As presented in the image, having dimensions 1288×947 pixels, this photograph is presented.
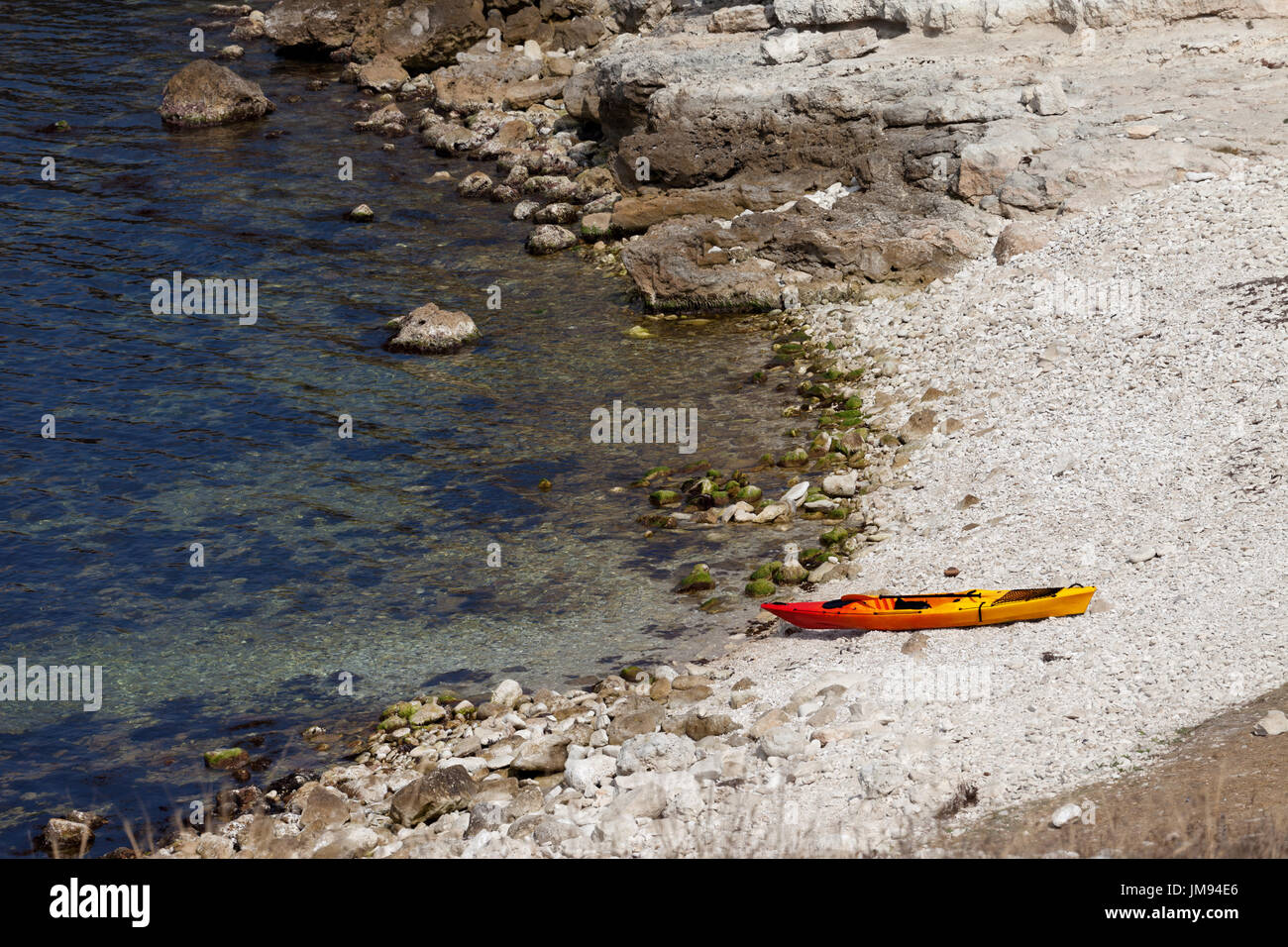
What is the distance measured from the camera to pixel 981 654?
13625 millimetres

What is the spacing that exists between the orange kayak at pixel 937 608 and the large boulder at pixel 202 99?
30729 mm

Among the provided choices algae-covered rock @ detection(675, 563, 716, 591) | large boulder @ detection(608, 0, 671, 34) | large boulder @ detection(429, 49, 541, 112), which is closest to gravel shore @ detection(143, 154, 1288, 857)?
algae-covered rock @ detection(675, 563, 716, 591)

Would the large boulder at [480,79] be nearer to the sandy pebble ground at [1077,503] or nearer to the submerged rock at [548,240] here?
the submerged rock at [548,240]

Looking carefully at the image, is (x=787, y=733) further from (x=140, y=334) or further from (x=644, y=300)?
(x=140, y=334)

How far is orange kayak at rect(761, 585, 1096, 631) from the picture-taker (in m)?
13.8

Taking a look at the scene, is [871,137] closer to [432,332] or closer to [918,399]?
[918,399]

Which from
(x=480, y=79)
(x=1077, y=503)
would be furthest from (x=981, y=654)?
(x=480, y=79)

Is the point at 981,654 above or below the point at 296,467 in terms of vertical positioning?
above

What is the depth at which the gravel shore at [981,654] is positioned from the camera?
1129 centimetres

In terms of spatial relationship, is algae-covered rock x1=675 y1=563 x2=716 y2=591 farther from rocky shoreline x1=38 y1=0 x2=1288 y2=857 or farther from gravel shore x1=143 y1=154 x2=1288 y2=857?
gravel shore x1=143 y1=154 x2=1288 y2=857

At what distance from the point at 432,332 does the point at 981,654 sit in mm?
15036

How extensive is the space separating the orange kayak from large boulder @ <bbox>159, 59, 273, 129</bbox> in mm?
30729

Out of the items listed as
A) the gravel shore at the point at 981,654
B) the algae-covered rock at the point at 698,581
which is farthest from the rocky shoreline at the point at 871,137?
the algae-covered rock at the point at 698,581
